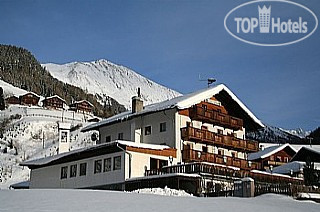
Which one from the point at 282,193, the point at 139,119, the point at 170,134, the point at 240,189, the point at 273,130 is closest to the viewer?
the point at 240,189

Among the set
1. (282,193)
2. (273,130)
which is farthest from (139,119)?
(273,130)

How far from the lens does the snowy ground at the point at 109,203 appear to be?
46.9 feet

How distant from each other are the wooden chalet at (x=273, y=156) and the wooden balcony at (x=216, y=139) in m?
10.6

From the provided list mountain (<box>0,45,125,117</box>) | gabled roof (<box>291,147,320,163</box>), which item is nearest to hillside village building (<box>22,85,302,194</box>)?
gabled roof (<box>291,147,320,163</box>)

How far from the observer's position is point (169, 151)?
35.5m

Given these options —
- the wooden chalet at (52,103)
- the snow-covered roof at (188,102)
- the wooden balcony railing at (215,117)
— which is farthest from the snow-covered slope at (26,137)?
the wooden balcony railing at (215,117)

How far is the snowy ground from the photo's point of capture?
14297 millimetres

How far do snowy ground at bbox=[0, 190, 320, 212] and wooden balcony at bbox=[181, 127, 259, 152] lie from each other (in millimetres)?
17676

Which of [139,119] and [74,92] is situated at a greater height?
[74,92]

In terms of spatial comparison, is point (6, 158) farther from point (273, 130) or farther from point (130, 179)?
point (273, 130)

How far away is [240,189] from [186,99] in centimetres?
1199

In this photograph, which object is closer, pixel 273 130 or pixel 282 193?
pixel 282 193

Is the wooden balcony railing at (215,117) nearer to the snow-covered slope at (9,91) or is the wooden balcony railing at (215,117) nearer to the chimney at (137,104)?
the chimney at (137,104)

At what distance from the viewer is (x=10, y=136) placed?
79750 millimetres
